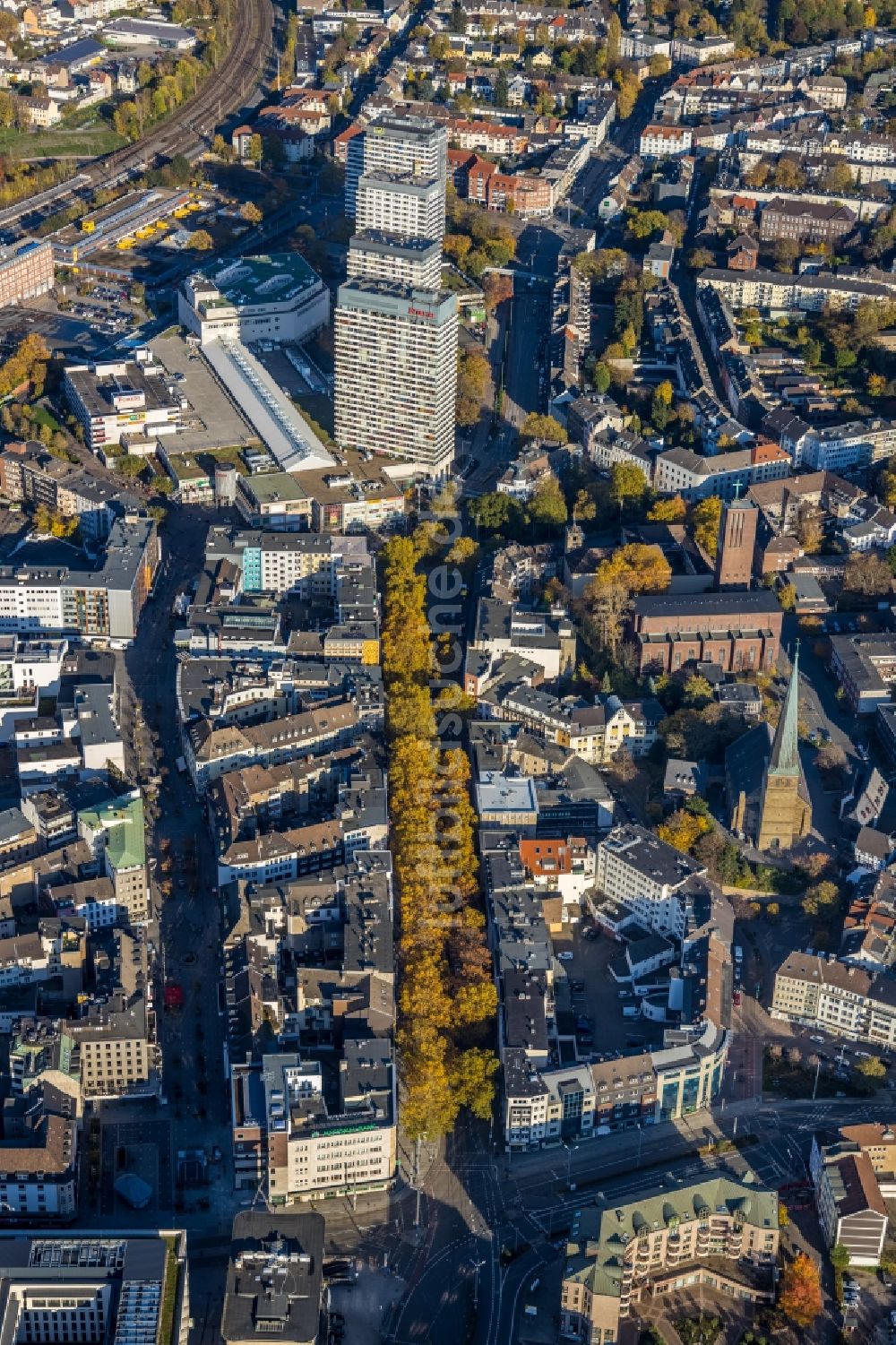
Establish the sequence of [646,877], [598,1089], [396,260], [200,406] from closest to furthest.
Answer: [598,1089] < [646,877] < [396,260] < [200,406]

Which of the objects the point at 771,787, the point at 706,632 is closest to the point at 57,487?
the point at 706,632

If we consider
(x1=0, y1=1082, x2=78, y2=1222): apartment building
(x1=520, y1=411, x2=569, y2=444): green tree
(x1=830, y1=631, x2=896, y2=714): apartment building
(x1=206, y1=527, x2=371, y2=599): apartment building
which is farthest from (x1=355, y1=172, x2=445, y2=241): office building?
(x1=0, y1=1082, x2=78, y2=1222): apartment building

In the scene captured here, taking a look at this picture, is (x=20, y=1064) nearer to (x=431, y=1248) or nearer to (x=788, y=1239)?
(x=431, y=1248)

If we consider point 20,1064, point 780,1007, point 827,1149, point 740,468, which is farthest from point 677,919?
point 740,468

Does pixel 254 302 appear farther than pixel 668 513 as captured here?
Yes

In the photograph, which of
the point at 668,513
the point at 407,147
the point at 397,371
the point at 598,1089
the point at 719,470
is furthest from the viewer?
the point at 407,147

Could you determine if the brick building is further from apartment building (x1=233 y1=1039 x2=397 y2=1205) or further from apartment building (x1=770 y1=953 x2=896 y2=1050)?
apartment building (x1=233 y1=1039 x2=397 y2=1205)

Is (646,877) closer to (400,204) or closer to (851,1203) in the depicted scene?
(851,1203)
